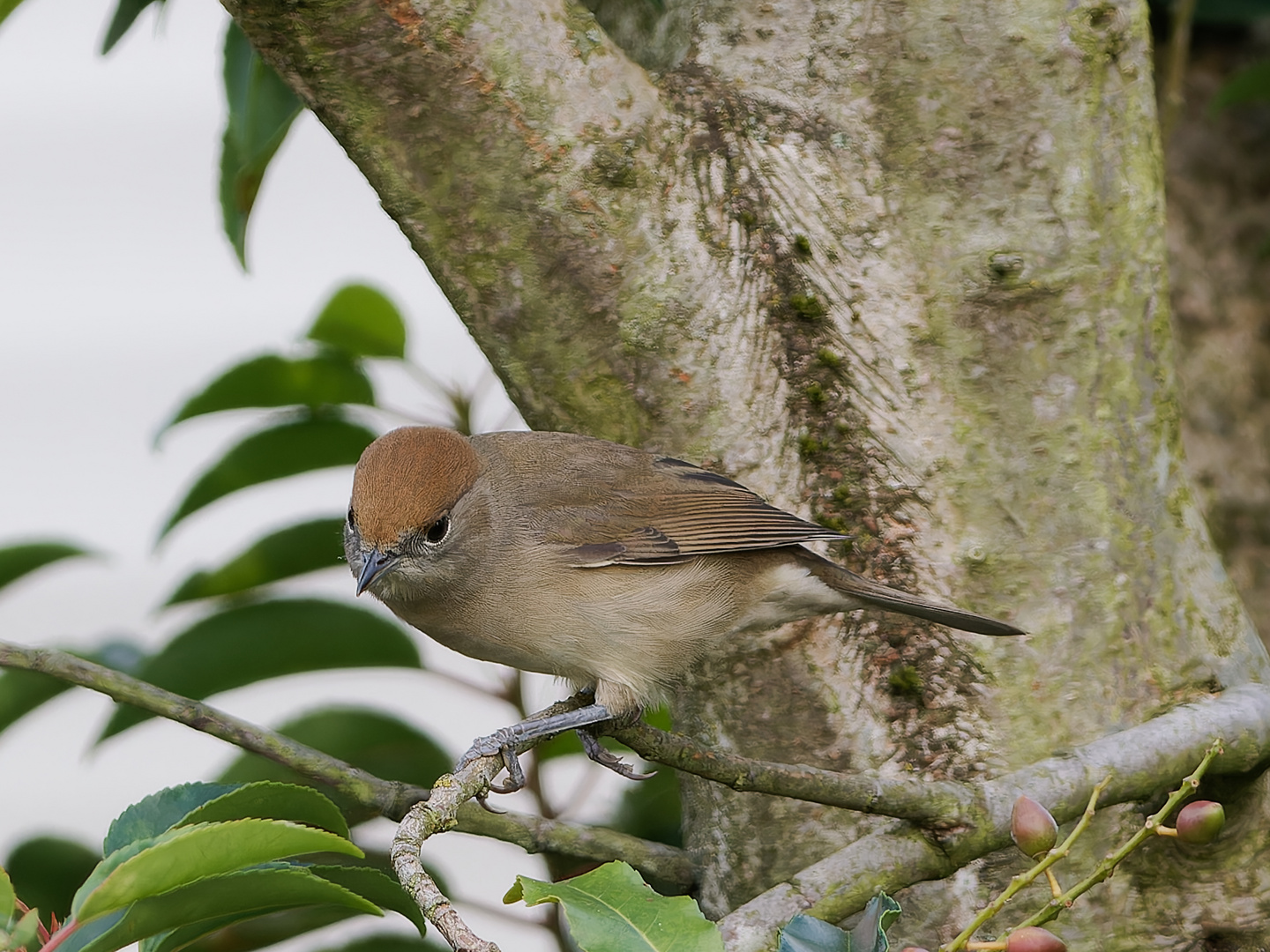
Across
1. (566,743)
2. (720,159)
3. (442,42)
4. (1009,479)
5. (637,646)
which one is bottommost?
(566,743)

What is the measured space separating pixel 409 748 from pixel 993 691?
1.53 metres

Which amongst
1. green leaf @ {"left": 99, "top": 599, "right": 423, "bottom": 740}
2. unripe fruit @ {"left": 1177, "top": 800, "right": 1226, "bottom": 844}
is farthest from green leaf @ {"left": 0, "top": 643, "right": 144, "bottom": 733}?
unripe fruit @ {"left": 1177, "top": 800, "right": 1226, "bottom": 844}

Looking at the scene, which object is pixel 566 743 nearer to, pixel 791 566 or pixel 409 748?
pixel 409 748

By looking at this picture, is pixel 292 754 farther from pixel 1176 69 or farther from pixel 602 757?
pixel 1176 69

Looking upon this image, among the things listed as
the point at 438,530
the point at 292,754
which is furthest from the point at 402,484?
the point at 292,754

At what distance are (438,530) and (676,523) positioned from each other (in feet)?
1.60

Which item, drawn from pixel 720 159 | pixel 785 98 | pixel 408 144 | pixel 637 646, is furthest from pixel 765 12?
pixel 637 646

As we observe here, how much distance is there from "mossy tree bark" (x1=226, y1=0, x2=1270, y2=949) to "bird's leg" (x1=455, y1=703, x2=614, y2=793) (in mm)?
219

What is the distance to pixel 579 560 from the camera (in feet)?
8.27

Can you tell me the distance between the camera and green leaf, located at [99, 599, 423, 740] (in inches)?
109

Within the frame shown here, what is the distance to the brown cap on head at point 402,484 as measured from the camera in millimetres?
2373

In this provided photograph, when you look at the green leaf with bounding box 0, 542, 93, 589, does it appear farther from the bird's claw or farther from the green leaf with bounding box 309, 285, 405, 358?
the bird's claw

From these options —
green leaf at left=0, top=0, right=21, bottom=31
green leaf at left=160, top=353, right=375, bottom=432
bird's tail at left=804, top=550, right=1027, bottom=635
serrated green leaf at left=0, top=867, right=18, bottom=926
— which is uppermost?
green leaf at left=0, top=0, right=21, bottom=31

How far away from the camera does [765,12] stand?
2.28 metres
